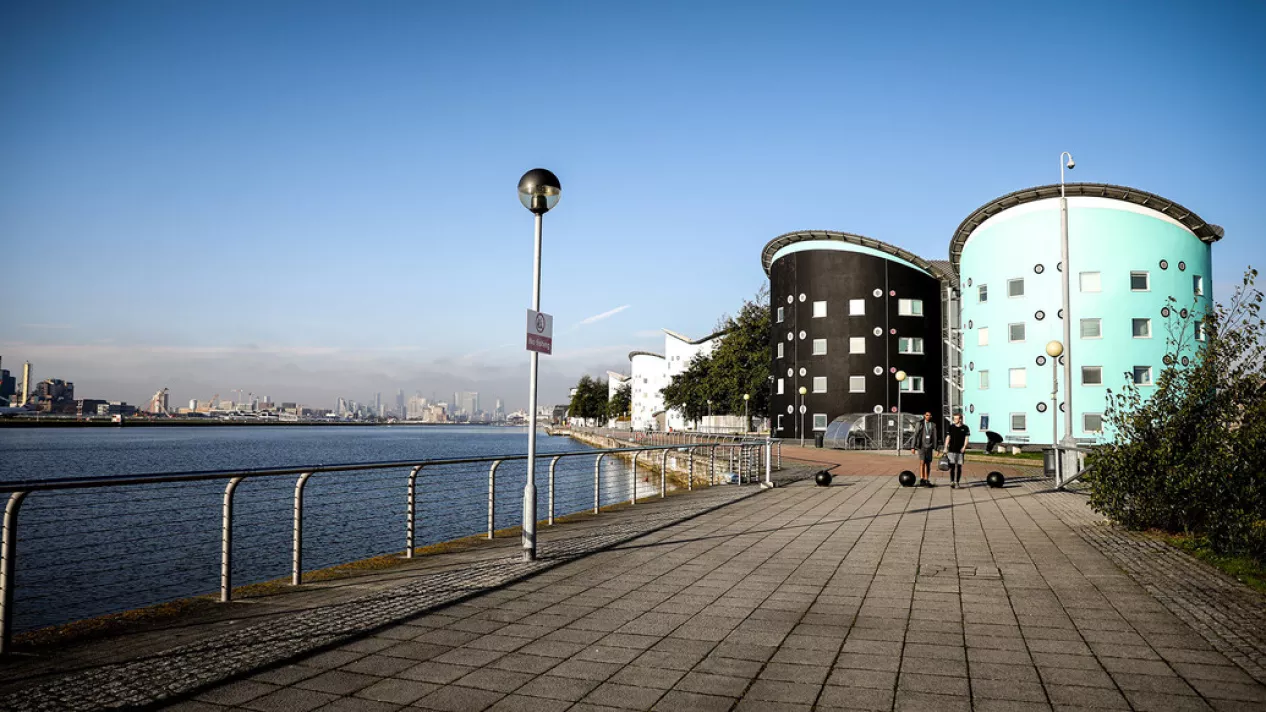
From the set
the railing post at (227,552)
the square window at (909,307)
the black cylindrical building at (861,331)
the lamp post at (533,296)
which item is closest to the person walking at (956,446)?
the lamp post at (533,296)

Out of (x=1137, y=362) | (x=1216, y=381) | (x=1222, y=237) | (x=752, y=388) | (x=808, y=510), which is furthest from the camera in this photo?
(x=752, y=388)

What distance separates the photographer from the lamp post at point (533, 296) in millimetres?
9117

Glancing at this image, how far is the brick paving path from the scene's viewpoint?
4.60 meters

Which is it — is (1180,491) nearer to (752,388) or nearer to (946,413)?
(946,413)

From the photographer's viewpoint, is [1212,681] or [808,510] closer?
[1212,681]

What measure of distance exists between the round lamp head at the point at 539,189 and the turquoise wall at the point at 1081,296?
40.0 meters

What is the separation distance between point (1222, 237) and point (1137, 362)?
9.95 meters

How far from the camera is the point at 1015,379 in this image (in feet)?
149

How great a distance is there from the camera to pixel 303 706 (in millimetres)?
4379

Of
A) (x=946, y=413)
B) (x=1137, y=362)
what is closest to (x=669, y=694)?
(x=1137, y=362)

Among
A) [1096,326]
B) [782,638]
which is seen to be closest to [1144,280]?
[1096,326]

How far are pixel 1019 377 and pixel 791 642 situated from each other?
4418 cm

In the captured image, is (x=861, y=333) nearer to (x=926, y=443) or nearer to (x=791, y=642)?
(x=926, y=443)

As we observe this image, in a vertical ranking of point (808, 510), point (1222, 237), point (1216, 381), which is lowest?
point (808, 510)
